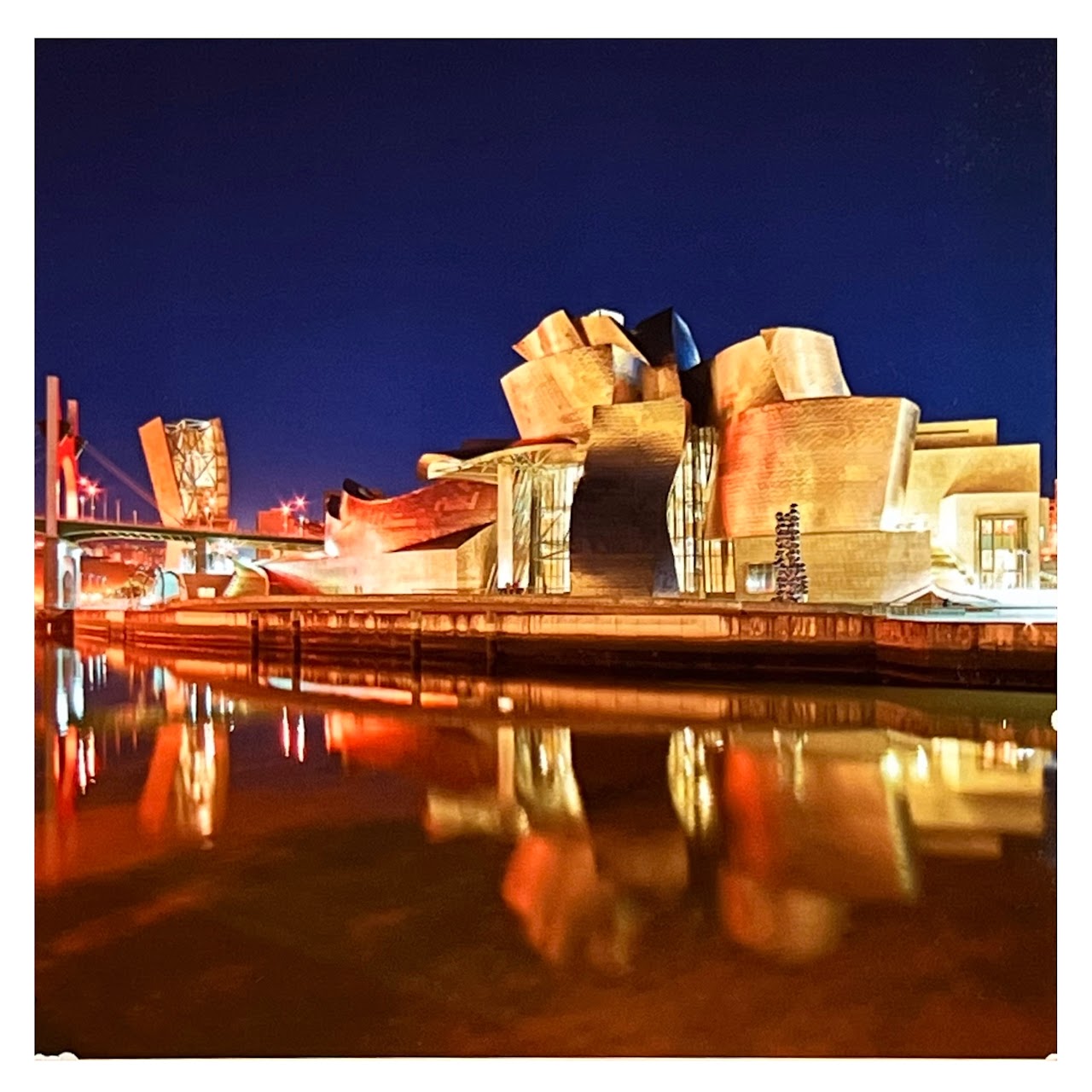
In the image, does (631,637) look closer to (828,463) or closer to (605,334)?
(828,463)

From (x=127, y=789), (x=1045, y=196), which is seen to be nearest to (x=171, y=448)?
(x=127, y=789)

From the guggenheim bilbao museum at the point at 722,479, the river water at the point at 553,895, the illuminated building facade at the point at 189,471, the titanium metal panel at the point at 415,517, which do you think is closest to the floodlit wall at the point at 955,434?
the guggenheim bilbao museum at the point at 722,479

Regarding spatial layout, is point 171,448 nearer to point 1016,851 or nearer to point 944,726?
point 944,726

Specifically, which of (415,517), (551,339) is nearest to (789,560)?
(551,339)

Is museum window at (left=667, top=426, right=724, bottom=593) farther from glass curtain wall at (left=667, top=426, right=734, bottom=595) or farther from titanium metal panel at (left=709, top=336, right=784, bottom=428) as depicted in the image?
titanium metal panel at (left=709, top=336, right=784, bottom=428)

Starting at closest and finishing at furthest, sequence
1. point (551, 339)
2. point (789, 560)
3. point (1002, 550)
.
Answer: point (1002, 550)
point (789, 560)
point (551, 339)

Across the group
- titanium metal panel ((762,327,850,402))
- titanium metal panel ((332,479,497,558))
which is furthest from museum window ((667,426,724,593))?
titanium metal panel ((332,479,497,558))
